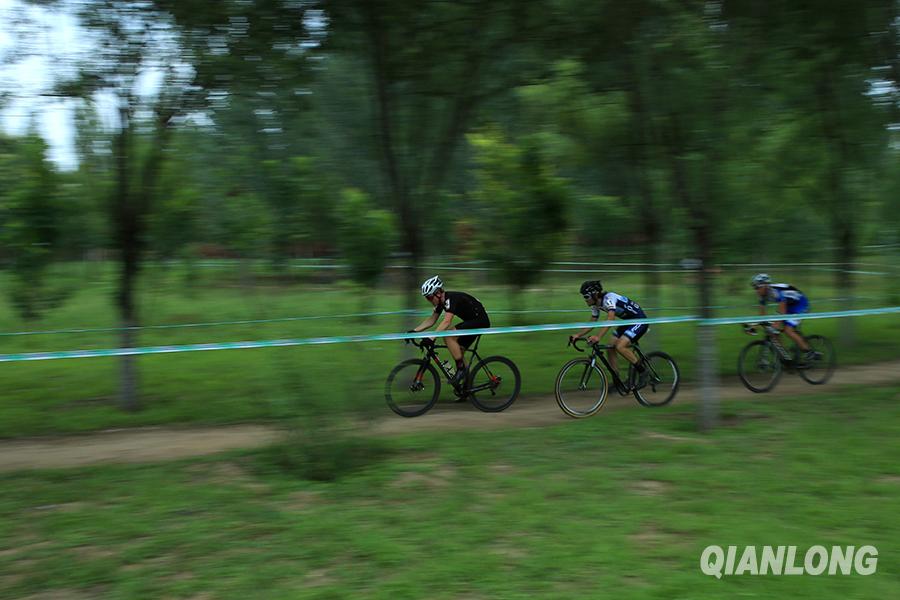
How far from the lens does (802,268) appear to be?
62.9 feet

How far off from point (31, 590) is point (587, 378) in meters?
6.66

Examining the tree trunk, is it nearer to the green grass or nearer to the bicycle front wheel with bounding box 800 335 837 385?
the green grass

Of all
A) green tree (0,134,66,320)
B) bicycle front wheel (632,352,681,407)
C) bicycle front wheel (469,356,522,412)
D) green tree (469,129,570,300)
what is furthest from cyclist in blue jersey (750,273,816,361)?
green tree (0,134,66,320)

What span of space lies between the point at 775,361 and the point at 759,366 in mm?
256

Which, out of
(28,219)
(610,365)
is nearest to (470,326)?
(610,365)

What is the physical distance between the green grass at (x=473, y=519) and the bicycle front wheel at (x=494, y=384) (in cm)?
175

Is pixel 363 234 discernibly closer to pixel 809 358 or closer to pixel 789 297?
pixel 789 297

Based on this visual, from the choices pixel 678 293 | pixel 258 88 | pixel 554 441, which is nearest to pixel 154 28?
pixel 258 88

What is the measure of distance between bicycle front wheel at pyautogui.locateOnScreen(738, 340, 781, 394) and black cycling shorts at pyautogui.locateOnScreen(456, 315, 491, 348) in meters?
4.16

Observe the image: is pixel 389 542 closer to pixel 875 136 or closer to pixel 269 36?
pixel 269 36

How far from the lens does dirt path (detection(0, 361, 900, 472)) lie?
8070mm

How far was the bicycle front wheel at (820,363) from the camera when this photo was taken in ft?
39.1

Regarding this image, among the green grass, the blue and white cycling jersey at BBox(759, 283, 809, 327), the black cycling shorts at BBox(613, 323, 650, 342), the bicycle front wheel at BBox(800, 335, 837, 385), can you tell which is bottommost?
the green grass

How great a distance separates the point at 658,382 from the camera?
407 inches
